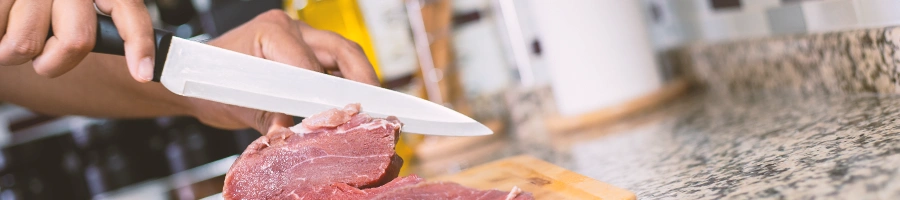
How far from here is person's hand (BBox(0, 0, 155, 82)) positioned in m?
1.09

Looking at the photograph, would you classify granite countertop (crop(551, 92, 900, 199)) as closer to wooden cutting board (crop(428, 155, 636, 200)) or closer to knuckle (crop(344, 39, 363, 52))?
wooden cutting board (crop(428, 155, 636, 200))

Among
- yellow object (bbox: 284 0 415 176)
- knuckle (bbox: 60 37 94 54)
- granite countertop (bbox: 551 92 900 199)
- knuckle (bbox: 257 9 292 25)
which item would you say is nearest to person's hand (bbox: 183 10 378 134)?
knuckle (bbox: 257 9 292 25)

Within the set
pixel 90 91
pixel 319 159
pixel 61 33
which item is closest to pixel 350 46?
pixel 319 159

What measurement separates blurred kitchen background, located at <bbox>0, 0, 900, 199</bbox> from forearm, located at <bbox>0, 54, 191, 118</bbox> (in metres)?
0.72

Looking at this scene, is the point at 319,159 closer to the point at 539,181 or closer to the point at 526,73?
the point at 539,181

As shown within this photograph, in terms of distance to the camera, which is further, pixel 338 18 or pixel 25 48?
pixel 338 18

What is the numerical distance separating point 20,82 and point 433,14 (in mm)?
1468

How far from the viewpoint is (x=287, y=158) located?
1271mm

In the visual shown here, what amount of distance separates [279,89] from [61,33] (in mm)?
→ 357

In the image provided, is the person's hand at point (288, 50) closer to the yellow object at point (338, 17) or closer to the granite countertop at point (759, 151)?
the granite countertop at point (759, 151)

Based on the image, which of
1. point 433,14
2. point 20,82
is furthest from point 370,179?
point 433,14

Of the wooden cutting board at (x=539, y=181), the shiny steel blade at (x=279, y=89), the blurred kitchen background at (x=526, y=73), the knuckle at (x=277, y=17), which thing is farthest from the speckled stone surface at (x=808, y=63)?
the knuckle at (x=277, y=17)

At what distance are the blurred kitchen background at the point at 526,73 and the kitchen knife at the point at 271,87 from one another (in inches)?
15.3

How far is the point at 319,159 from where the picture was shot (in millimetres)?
1276
